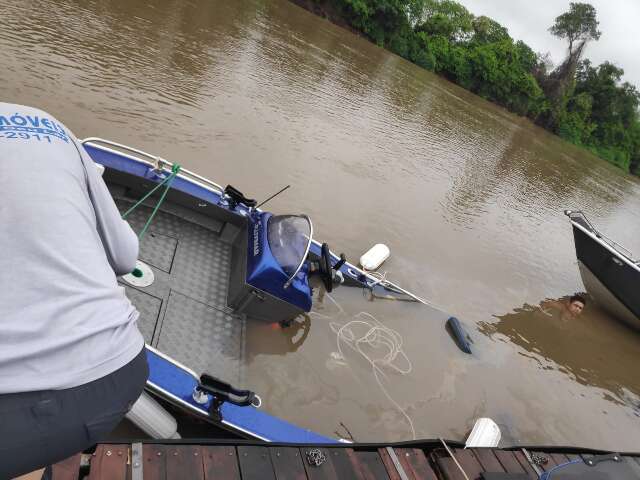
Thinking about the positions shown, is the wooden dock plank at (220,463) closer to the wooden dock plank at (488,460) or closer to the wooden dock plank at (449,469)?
the wooden dock plank at (449,469)

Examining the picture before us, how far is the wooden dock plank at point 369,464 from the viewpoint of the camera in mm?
2955

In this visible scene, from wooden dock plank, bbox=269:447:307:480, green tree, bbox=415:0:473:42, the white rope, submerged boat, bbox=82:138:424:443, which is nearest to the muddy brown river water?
the white rope

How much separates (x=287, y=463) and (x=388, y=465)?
Answer: 79cm

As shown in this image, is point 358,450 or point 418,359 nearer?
point 358,450

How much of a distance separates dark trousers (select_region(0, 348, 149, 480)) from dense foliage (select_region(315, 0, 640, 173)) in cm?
3200

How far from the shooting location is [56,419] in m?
1.31

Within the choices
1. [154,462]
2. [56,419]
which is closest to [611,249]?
[154,462]

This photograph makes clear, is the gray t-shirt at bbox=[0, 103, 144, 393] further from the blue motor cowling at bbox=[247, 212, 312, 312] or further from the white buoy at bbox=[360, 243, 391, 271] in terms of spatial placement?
the white buoy at bbox=[360, 243, 391, 271]

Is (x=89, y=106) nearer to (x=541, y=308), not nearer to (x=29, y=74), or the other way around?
(x=29, y=74)

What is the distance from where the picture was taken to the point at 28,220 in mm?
1251

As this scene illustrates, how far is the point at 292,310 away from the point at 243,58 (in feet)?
36.0

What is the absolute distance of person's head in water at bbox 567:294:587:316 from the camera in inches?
315

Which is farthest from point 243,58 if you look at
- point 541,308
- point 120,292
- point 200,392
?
point 120,292

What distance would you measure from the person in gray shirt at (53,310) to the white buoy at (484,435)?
3747 millimetres
